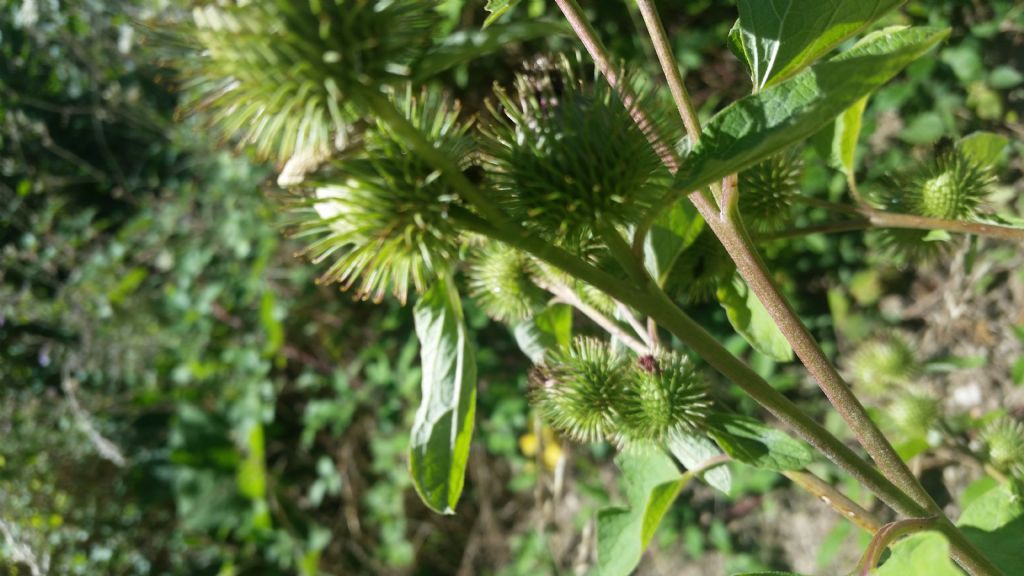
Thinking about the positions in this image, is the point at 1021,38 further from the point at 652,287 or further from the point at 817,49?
the point at 652,287

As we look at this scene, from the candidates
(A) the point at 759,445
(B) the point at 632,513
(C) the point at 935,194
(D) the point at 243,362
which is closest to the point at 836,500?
(A) the point at 759,445

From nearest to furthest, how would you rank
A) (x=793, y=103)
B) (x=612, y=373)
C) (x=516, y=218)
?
(x=793, y=103) → (x=516, y=218) → (x=612, y=373)

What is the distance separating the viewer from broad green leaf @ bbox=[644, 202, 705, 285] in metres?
1.42

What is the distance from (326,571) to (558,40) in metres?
2.94

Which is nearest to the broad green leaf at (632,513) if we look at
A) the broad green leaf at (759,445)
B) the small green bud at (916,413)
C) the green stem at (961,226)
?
the broad green leaf at (759,445)

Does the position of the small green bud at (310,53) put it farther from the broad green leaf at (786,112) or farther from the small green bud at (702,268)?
the small green bud at (702,268)

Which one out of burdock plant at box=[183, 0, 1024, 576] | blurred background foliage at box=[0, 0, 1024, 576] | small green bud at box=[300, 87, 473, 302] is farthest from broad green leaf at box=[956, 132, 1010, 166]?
blurred background foliage at box=[0, 0, 1024, 576]

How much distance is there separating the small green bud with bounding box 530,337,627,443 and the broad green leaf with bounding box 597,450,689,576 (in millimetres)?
104

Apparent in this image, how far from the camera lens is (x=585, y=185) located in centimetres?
101

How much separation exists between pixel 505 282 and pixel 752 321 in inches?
18.5

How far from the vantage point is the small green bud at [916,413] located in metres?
2.42

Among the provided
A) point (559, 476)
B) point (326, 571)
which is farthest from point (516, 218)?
point (326, 571)

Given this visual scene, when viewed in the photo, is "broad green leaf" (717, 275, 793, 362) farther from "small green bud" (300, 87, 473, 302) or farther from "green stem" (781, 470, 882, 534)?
"small green bud" (300, 87, 473, 302)

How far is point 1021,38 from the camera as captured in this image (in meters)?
3.28
